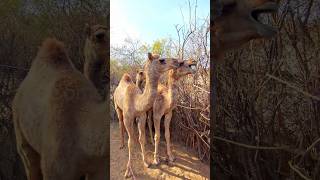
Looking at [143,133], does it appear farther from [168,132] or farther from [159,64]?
[159,64]

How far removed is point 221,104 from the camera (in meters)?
2.44

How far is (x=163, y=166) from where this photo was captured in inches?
171

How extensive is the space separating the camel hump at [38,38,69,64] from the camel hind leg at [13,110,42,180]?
1.42 feet

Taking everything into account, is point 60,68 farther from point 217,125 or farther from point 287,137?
point 287,137

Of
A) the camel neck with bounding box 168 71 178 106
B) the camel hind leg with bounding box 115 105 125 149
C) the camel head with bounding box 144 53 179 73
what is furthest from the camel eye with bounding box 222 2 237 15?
the camel hind leg with bounding box 115 105 125 149

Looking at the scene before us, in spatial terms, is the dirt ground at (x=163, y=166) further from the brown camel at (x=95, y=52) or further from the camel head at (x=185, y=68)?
the brown camel at (x=95, y=52)

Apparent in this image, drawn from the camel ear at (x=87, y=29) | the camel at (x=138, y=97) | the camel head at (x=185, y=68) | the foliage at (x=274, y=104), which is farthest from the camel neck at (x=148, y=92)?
the foliage at (x=274, y=104)

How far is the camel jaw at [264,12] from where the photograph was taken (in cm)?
225

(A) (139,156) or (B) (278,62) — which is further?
(A) (139,156)

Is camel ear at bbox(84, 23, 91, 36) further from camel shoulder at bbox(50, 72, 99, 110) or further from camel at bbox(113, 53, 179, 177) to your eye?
camel at bbox(113, 53, 179, 177)

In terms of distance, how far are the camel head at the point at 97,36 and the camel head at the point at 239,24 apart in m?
0.65

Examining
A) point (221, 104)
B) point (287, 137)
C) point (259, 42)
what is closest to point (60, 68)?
point (221, 104)

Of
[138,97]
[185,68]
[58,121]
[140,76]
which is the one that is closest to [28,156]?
[58,121]

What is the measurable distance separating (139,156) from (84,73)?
2144mm
